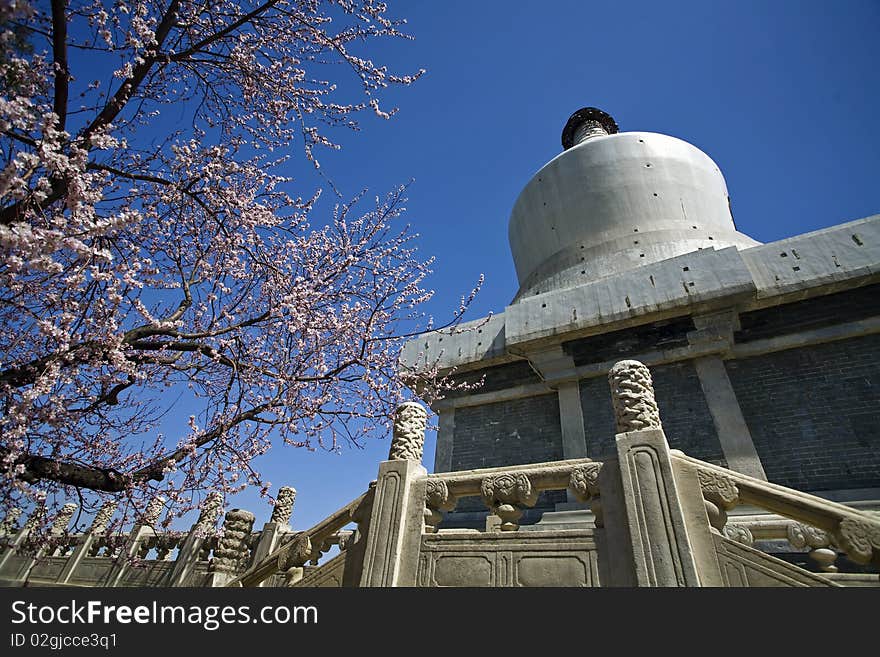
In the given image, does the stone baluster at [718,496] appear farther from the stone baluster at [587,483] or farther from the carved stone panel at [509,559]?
the carved stone panel at [509,559]

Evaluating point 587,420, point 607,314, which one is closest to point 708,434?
point 587,420

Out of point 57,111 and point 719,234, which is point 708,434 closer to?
point 719,234

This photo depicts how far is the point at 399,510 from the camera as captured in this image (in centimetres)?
421

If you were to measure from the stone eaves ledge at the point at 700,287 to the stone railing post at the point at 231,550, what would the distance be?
5699mm

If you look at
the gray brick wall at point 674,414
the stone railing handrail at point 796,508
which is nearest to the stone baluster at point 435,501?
the stone railing handrail at point 796,508

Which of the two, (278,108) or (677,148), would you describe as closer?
(278,108)

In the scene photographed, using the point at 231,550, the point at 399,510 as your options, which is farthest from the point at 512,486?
the point at 231,550

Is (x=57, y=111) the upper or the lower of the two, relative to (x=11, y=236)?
upper

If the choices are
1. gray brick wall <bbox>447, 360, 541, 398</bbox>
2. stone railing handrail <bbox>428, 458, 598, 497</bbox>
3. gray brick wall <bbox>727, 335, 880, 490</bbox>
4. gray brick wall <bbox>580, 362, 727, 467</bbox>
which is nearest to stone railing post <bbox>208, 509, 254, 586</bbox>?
gray brick wall <bbox>447, 360, 541, 398</bbox>

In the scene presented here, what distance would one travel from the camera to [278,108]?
5113 millimetres

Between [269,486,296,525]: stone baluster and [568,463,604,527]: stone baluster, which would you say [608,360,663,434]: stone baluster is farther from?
[269,486,296,525]: stone baluster

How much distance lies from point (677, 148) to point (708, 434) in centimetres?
1028

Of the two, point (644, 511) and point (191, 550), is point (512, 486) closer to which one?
point (644, 511)

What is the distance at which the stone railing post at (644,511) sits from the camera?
3.15 m
